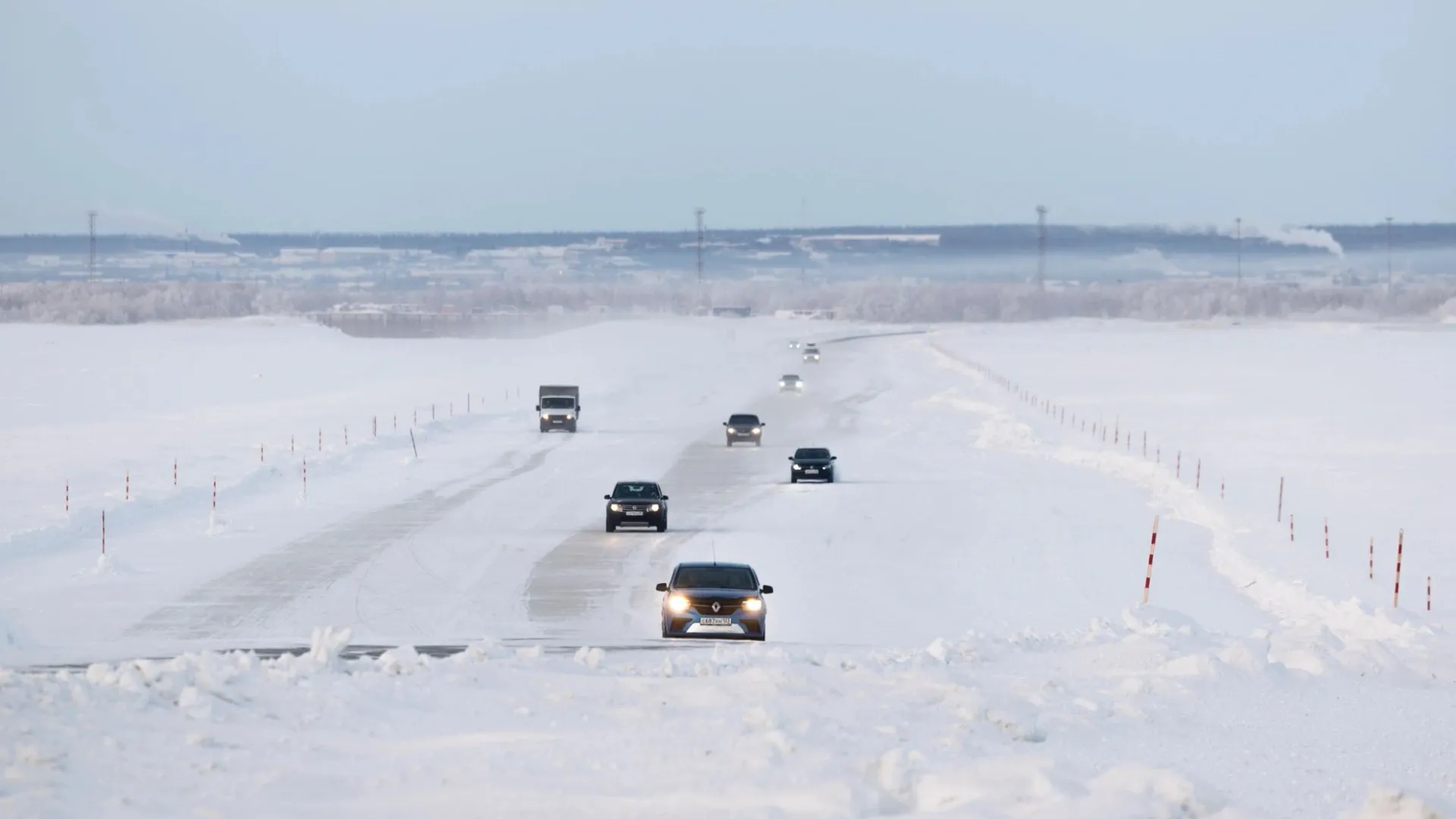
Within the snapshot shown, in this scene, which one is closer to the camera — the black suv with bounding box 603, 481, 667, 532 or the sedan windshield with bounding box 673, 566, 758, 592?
the sedan windshield with bounding box 673, 566, 758, 592

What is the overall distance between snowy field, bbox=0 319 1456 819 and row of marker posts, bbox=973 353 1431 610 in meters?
0.35

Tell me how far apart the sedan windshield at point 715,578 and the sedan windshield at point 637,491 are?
12812 mm

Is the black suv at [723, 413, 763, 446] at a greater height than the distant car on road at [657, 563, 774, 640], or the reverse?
the distant car on road at [657, 563, 774, 640]

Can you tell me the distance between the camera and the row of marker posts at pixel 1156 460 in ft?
81.5

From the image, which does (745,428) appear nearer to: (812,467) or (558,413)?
(558,413)

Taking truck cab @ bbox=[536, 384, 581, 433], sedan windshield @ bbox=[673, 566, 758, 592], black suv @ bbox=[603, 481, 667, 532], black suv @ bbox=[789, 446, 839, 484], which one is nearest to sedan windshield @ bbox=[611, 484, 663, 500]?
black suv @ bbox=[603, 481, 667, 532]

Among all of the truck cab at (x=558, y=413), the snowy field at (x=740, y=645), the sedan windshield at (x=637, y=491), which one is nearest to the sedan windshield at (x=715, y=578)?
the snowy field at (x=740, y=645)

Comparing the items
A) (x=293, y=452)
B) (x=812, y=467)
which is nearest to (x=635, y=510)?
(x=812, y=467)

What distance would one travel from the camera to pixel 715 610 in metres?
21.4

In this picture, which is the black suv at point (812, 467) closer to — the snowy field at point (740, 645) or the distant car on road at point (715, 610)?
the snowy field at point (740, 645)

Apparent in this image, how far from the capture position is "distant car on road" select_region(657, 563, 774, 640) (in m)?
21.3

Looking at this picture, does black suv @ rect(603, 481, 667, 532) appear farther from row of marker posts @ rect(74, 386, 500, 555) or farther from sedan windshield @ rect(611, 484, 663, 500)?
row of marker posts @ rect(74, 386, 500, 555)

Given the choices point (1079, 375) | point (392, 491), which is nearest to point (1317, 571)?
point (392, 491)

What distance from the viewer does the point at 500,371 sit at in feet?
Answer: 363
